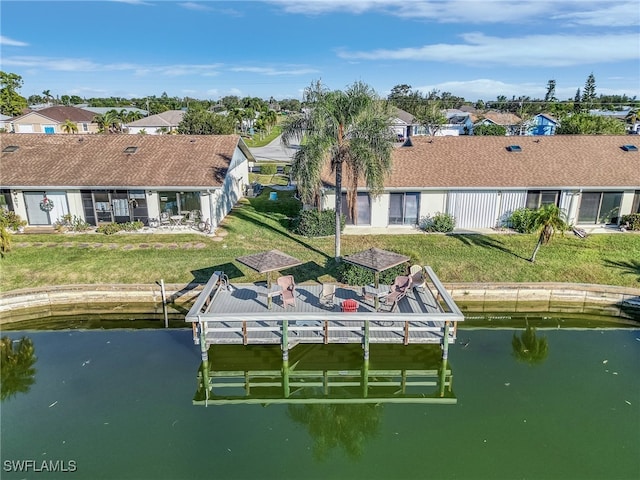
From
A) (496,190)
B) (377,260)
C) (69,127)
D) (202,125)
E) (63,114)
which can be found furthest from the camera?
(63,114)

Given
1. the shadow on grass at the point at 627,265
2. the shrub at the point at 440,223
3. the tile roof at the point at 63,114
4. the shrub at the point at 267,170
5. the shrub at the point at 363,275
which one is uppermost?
the tile roof at the point at 63,114

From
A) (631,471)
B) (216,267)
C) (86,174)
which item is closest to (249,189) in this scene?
(86,174)

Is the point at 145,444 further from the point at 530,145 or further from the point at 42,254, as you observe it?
the point at 530,145

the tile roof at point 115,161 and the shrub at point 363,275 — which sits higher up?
the tile roof at point 115,161

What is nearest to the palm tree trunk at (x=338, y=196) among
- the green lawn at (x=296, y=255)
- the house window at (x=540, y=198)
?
the green lawn at (x=296, y=255)

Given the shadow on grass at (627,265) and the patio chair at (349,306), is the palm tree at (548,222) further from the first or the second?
the patio chair at (349,306)

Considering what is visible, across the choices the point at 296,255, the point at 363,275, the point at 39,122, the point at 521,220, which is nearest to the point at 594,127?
the point at 521,220

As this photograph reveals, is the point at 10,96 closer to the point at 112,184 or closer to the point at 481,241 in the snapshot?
the point at 112,184
